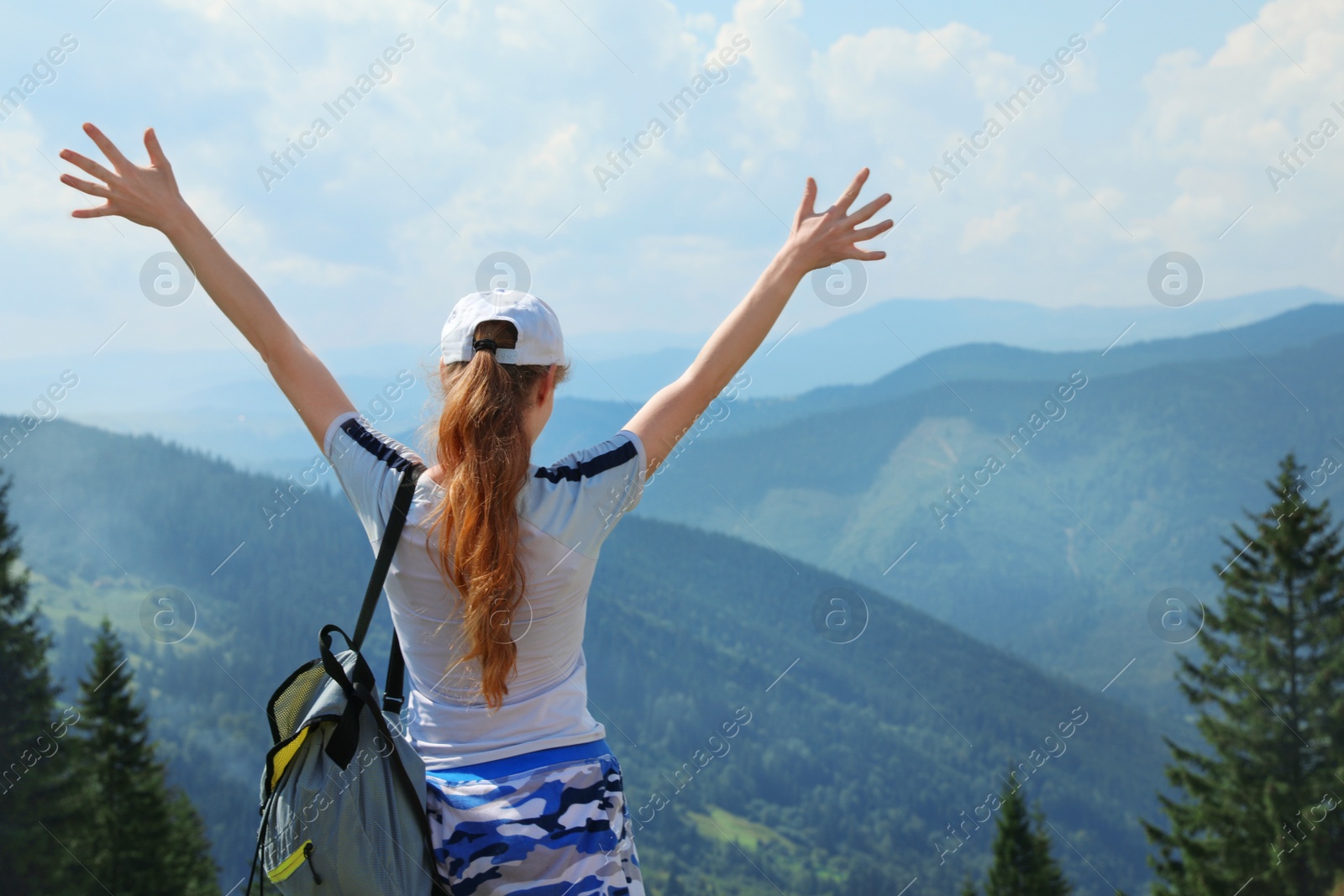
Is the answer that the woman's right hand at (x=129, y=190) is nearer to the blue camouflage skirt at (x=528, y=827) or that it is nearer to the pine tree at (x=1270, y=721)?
the blue camouflage skirt at (x=528, y=827)

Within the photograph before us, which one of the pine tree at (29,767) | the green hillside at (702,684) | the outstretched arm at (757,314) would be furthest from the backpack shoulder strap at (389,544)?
the green hillside at (702,684)

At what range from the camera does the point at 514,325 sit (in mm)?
2078

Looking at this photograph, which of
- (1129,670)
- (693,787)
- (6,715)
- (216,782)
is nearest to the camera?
(6,715)

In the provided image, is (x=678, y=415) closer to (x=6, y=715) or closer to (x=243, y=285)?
(x=243, y=285)

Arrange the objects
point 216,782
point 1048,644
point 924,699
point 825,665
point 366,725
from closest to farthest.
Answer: point 366,725, point 216,782, point 924,699, point 825,665, point 1048,644

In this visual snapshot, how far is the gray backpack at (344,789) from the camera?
72.4 inches

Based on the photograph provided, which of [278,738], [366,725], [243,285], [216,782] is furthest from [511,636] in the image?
[216,782]

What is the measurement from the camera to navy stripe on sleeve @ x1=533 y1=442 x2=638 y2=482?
204 centimetres

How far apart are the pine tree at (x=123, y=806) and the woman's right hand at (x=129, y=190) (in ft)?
98.4

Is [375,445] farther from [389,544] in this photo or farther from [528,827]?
[528,827]

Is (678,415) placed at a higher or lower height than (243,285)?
lower

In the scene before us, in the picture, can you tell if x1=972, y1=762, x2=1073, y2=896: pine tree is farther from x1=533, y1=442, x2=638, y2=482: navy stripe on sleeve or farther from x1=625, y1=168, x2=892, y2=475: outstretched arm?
x1=533, y1=442, x2=638, y2=482: navy stripe on sleeve

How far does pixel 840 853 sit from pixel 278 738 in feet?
323

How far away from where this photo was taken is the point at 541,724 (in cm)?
200
